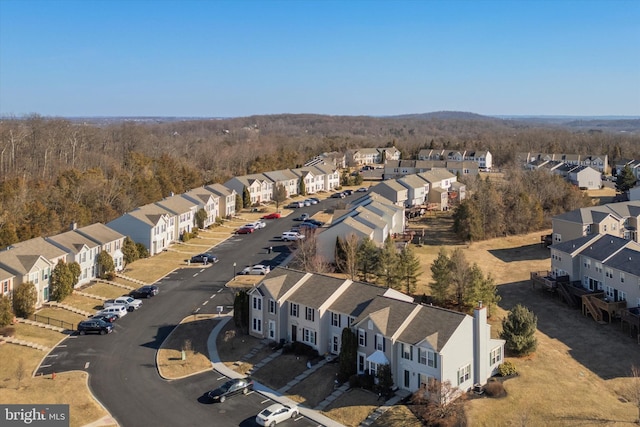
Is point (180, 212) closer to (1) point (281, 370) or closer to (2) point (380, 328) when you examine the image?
(1) point (281, 370)

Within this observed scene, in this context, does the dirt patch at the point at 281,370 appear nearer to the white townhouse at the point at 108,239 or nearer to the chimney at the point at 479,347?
the chimney at the point at 479,347

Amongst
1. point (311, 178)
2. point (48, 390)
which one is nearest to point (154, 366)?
point (48, 390)

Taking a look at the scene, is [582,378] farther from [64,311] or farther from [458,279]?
[64,311]

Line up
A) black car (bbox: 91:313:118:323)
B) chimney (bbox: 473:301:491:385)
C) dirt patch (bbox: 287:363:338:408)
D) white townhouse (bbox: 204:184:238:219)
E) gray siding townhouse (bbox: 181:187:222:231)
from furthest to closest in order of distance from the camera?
white townhouse (bbox: 204:184:238:219) < gray siding townhouse (bbox: 181:187:222:231) < black car (bbox: 91:313:118:323) < chimney (bbox: 473:301:491:385) < dirt patch (bbox: 287:363:338:408)

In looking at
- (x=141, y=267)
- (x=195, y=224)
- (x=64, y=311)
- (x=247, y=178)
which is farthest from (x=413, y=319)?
(x=247, y=178)

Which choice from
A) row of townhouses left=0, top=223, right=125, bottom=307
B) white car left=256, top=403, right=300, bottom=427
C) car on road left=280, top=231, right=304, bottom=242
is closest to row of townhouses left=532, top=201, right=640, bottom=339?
white car left=256, top=403, right=300, bottom=427

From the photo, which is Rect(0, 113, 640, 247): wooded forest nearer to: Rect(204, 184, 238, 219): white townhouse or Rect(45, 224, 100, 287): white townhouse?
Rect(45, 224, 100, 287): white townhouse

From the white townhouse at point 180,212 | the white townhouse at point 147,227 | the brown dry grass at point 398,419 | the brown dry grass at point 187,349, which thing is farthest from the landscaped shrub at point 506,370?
the white townhouse at point 180,212
